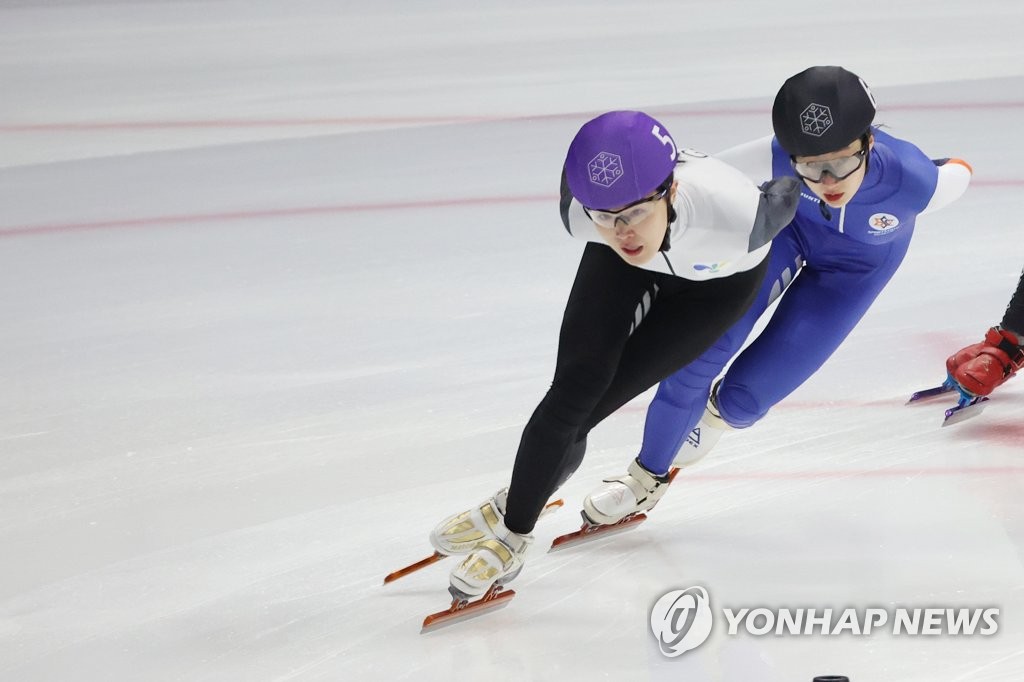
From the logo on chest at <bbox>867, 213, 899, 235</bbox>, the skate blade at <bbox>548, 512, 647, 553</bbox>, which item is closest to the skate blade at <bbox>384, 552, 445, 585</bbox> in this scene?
the skate blade at <bbox>548, 512, 647, 553</bbox>

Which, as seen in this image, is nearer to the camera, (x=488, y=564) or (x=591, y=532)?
(x=488, y=564)

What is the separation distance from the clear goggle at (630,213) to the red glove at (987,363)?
1.85 meters

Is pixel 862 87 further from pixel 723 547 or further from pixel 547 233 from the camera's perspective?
pixel 547 233

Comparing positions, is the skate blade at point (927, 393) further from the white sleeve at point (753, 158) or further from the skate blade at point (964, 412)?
the white sleeve at point (753, 158)

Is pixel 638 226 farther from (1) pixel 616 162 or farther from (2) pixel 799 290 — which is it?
(2) pixel 799 290

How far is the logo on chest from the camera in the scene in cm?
330

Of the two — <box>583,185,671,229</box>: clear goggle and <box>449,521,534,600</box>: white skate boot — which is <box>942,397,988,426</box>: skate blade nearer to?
<box>449,521,534,600</box>: white skate boot

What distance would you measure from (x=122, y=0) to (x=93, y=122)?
2756mm

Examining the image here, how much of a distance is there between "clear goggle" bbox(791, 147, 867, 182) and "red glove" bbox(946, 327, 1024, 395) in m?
1.34

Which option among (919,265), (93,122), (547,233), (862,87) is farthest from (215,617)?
(93,122)

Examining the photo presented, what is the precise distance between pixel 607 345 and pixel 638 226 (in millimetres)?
266

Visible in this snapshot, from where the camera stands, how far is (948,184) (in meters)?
3.33

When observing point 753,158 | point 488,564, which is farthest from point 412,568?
point 753,158

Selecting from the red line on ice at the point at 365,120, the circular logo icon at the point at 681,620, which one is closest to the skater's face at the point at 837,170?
the circular logo icon at the point at 681,620
